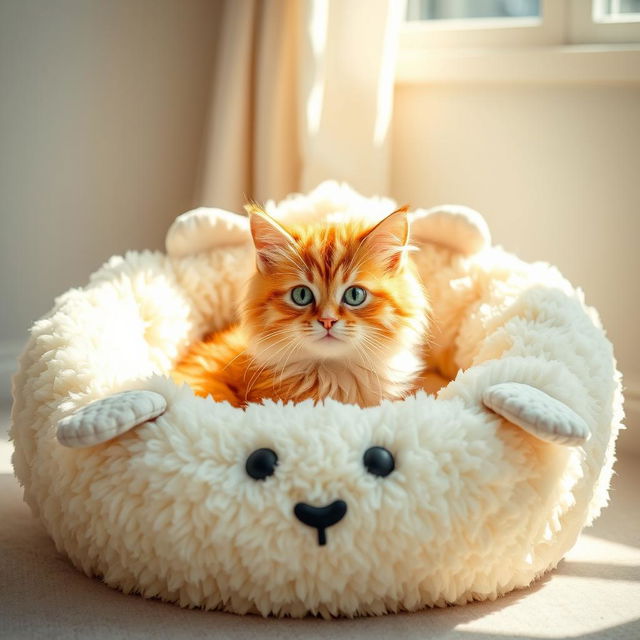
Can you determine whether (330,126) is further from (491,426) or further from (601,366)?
(491,426)

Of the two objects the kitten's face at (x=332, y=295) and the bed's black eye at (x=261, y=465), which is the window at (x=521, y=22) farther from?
the bed's black eye at (x=261, y=465)

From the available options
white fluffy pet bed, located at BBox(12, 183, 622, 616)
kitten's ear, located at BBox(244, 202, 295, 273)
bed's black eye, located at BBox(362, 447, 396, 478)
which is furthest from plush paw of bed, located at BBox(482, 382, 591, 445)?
kitten's ear, located at BBox(244, 202, 295, 273)

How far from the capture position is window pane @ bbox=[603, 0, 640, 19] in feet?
7.24

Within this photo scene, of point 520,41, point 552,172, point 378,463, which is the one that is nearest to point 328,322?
point 378,463

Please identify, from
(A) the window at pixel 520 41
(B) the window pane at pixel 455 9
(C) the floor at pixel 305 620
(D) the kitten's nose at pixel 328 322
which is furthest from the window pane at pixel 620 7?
(C) the floor at pixel 305 620

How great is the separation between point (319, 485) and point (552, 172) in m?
1.32

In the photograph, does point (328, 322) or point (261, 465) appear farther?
point (328, 322)

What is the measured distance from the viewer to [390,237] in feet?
5.03

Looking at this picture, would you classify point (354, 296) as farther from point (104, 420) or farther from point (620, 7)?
point (620, 7)

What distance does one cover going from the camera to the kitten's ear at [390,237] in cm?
151

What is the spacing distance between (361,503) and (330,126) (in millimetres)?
1405

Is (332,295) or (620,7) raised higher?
(620,7)

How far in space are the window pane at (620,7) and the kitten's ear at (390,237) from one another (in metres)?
1.06

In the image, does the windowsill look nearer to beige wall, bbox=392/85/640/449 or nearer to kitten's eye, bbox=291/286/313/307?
beige wall, bbox=392/85/640/449
